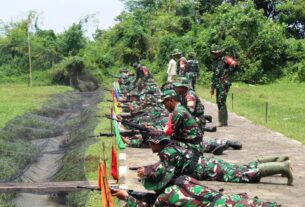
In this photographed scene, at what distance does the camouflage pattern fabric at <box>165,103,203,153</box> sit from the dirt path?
1.32m

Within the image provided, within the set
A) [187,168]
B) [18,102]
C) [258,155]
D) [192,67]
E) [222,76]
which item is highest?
[192,67]

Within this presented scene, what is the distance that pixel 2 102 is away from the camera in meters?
25.4

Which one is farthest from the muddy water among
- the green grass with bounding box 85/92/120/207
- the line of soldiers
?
the line of soldiers

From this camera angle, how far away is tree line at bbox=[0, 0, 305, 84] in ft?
98.1

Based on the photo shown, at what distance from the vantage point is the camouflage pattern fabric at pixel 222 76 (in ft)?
41.3

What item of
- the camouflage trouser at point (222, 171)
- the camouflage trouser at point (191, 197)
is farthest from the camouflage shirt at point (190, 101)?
the camouflage trouser at point (191, 197)

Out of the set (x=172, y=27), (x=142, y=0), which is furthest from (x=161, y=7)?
(x=172, y=27)

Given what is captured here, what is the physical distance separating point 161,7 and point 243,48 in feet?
71.4

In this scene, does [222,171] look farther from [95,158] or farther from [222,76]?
[222,76]

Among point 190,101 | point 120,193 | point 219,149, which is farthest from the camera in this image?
point 219,149

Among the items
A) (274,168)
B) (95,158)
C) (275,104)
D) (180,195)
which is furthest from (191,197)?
(275,104)

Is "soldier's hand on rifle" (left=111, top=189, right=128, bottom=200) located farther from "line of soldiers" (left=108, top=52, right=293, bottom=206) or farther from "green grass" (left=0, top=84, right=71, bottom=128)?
"green grass" (left=0, top=84, right=71, bottom=128)

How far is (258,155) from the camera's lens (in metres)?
10.2

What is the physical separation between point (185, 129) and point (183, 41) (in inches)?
1081
